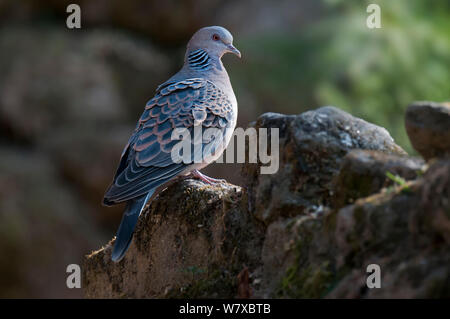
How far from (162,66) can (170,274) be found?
8.61 metres

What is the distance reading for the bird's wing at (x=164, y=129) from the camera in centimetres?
387

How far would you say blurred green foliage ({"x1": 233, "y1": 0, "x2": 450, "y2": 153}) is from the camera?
8.67m

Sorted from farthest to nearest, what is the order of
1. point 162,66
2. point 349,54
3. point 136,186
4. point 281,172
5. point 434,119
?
point 162,66 → point 349,54 → point 136,186 → point 281,172 → point 434,119

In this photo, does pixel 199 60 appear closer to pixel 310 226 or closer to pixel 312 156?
pixel 312 156

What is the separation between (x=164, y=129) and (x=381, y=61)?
5484 mm

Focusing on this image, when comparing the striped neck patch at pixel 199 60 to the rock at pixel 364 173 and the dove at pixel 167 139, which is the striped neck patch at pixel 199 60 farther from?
the rock at pixel 364 173

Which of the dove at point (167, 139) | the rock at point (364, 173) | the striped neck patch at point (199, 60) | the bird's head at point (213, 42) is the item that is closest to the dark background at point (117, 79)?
the bird's head at point (213, 42)

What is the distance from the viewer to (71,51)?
10.9 metres

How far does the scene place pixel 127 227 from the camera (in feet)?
11.7

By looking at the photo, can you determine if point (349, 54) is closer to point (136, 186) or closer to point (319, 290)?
point (136, 186)

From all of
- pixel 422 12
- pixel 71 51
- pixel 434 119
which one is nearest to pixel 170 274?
pixel 434 119

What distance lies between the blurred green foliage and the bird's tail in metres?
5.14

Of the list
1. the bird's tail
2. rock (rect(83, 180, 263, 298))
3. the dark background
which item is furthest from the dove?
the dark background

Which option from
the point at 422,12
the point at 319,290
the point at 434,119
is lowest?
the point at 319,290
